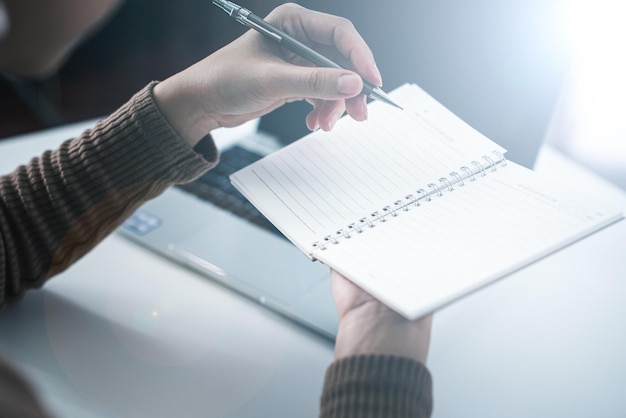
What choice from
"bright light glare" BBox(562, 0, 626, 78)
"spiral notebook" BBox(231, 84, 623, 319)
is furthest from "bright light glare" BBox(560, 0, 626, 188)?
"spiral notebook" BBox(231, 84, 623, 319)

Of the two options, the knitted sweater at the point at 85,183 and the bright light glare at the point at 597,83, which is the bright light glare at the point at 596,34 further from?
the knitted sweater at the point at 85,183

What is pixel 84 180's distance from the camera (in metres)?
0.55

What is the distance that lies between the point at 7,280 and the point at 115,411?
0.56 ft

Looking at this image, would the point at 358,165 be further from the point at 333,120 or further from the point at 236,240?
the point at 236,240

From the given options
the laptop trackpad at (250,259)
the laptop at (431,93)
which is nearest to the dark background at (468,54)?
the laptop at (431,93)

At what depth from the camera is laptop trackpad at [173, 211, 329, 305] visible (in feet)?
1.85

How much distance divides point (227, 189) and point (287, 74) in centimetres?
20

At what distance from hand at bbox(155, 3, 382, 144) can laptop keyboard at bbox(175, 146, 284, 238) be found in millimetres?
53

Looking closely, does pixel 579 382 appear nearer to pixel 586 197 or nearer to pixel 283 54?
pixel 586 197

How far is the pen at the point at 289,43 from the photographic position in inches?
18.2

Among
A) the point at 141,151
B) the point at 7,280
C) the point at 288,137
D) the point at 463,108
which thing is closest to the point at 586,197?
the point at 463,108

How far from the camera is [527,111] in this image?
517 mm

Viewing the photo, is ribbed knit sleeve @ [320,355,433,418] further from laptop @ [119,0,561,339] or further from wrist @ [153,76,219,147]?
wrist @ [153,76,219,147]

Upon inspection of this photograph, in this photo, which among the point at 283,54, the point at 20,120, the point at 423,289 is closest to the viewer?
the point at 423,289
